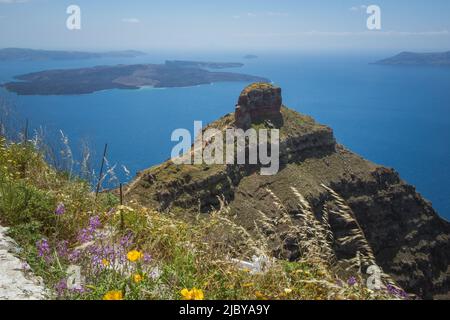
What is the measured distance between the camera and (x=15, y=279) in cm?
284

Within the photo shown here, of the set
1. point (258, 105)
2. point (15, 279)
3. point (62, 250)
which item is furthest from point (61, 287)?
point (258, 105)

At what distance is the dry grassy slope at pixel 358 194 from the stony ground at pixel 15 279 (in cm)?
4577

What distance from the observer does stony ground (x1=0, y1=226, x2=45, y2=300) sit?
262 cm

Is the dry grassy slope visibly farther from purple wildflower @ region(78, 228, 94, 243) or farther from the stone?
purple wildflower @ region(78, 228, 94, 243)

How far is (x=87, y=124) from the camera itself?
447ft

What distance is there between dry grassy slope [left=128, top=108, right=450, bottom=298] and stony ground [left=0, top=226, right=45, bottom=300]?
45773 mm

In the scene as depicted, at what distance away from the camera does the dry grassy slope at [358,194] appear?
52.7m

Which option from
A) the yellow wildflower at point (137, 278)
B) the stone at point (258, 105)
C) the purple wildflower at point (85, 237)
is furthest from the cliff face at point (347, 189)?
the yellow wildflower at point (137, 278)

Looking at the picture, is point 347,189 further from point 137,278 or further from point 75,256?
point 137,278

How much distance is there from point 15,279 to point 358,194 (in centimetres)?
6158

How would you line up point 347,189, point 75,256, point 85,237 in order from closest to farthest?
point 75,256, point 85,237, point 347,189

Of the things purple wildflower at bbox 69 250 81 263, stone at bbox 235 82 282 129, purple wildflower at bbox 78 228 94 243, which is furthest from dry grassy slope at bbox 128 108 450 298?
purple wildflower at bbox 69 250 81 263

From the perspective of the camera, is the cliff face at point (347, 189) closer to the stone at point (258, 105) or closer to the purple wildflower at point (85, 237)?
the stone at point (258, 105)
